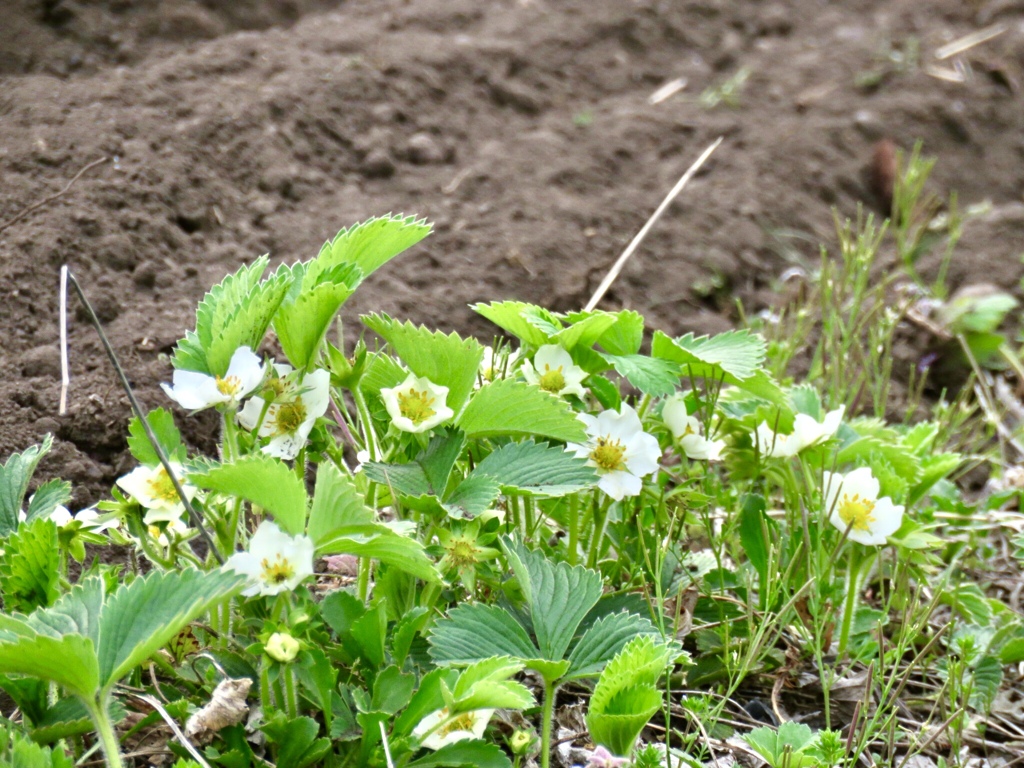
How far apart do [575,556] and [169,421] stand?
0.57m

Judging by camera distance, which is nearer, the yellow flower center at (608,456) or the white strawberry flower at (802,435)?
the yellow flower center at (608,456)

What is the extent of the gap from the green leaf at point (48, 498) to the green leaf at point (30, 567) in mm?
75

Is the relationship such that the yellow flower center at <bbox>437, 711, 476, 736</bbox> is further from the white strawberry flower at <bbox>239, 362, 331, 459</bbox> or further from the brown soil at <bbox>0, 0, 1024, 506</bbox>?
the brown soil at <bbox>0, 0, 1024, 506</bbox>

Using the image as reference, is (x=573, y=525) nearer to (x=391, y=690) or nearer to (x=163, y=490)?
(x=391, y=690)

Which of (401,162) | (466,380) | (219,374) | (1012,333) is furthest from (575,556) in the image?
(1012,333)

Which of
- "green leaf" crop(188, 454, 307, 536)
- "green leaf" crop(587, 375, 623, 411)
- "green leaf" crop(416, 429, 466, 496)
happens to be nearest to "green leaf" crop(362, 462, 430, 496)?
"green leaf" crop(416, 429, 466, 496)

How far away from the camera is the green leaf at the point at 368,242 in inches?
49.2

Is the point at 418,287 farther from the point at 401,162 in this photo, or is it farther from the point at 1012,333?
the point at 1012,333

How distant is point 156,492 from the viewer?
4.02 ft

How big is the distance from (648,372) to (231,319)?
21.1 inches

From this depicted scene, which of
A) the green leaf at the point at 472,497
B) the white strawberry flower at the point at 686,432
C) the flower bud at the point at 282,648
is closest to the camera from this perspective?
the flower bud at the point at 282,648

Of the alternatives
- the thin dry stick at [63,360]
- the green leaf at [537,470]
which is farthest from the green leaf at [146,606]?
the thin dry stick at [63,360]

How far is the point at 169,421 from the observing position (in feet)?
4.33

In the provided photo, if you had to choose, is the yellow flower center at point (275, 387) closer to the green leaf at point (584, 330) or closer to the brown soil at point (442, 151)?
the green leaf at point (584, 330)
